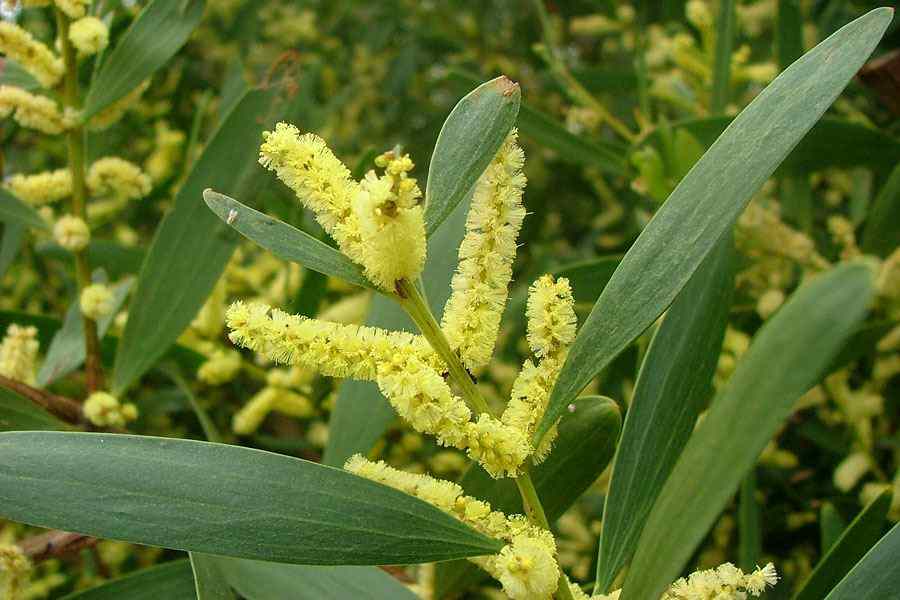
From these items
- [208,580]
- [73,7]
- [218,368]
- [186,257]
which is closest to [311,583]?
[208,580]

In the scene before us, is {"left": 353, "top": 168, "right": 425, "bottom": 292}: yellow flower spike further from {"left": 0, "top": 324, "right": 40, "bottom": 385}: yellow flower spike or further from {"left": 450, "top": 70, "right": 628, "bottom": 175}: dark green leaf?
{"left": 450, "top": 70, "right": 628, "bottom": 175}: dark green leaf

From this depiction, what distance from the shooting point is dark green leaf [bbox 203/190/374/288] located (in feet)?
2.64

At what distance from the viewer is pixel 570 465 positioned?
41.3 inches

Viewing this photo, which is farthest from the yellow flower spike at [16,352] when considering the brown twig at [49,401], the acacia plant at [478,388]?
the acacia plant at [478,388]

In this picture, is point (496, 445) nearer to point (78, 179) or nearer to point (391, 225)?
point (391, 225)

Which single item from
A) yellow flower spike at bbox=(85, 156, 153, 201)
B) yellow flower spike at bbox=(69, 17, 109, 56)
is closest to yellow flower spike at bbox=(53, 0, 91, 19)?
yellow flower spike at bbox=(69, 17, 109, 56)

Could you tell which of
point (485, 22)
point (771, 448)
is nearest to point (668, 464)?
point (771, 448)

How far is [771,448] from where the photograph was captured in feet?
6.05

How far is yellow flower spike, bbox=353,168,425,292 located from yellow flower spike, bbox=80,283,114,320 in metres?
0.80

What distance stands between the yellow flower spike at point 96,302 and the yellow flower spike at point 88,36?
14.2 inches

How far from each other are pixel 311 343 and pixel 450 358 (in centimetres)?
12

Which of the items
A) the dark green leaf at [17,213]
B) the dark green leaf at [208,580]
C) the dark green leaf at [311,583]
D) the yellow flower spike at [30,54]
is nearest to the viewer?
the dark green leaf at [208,580]

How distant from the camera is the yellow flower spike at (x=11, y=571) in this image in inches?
43.2

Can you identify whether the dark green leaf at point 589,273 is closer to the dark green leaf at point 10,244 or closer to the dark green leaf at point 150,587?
the dark green leaf at point 150,587
